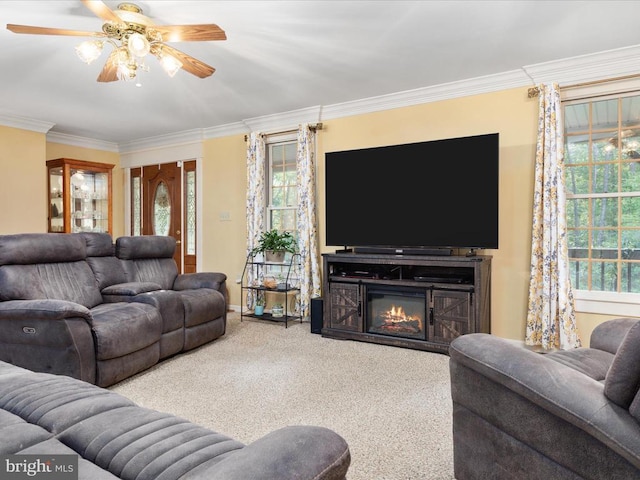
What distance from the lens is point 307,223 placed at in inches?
194

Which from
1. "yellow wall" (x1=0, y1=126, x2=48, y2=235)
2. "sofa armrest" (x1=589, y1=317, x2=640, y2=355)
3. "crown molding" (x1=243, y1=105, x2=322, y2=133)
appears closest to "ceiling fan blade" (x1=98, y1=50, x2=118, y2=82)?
"crown molding" (x1=243, y1=105, x2=322, y2=133)

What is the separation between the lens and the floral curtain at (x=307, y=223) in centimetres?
491

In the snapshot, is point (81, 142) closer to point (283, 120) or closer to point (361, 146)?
point (283, 120)

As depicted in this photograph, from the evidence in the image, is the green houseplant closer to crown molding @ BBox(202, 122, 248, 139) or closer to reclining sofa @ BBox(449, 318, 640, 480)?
crown molding @ BBox(202, 122, 248, 139)

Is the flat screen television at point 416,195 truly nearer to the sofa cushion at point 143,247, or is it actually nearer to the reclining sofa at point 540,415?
the sofa cushion at point 143,247

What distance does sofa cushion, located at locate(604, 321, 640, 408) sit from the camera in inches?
46.9

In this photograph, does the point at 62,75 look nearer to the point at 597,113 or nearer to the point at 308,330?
the point at 308,330

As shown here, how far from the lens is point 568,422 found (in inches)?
50.9

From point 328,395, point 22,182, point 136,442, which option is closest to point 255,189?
point 22,182

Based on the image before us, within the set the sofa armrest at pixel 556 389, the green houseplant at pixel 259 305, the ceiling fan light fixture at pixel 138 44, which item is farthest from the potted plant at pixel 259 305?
the sofa armrest at pixel 556 389

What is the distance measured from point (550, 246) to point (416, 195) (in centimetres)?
125

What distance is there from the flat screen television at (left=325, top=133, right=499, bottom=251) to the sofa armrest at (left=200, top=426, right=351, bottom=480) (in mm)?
3166

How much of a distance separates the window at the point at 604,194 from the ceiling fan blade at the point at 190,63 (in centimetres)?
314

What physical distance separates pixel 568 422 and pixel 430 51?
2983 millimetres
